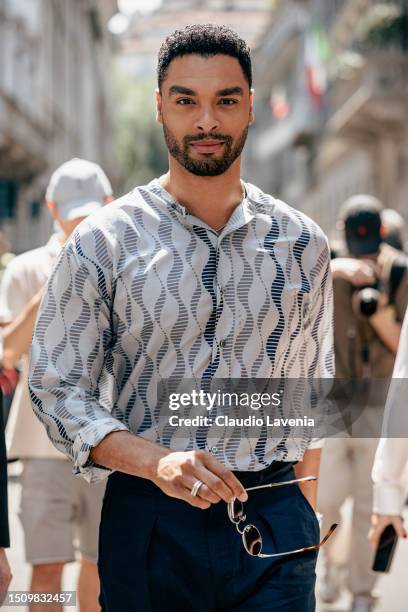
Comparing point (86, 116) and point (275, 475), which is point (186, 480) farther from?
point (86, 116)

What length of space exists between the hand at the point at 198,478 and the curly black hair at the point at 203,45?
95 cm

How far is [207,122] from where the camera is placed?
3016 millimetres

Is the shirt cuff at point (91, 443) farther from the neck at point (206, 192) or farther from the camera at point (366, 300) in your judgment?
the camera at point (366, 300)

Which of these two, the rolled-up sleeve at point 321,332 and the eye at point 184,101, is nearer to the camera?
the eye at point 184,101

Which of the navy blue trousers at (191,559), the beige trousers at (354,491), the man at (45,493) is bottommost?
the beige trousers at (354,491)

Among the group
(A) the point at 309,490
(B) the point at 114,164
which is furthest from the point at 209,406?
(B) the point at 114,164

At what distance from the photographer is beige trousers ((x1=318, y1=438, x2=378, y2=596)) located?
237 inches

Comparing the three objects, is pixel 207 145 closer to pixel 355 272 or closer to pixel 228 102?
pixel 228 102

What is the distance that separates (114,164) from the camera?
221ft

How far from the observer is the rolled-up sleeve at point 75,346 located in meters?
2.88

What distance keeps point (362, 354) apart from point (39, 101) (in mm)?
24476

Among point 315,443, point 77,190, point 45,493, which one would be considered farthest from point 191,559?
point 77,190

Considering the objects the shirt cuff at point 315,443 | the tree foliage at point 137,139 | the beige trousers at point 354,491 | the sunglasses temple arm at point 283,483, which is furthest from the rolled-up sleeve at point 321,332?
the tree foliage at point 137,139

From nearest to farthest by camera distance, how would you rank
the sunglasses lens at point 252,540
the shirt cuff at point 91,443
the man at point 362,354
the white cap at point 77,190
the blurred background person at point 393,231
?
the shirt cuff at point 91,443, the sunglasses lens at point 252,540, the white cap at point 77,190, the man at point 362,354, the blurred background person at point 393,231
